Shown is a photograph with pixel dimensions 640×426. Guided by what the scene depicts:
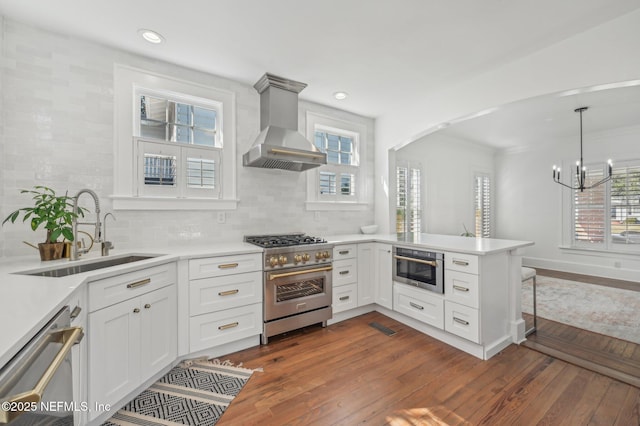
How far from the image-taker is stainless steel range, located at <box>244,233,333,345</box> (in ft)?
8.74

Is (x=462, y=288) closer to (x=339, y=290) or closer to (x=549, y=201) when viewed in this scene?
(x=339, y=290)

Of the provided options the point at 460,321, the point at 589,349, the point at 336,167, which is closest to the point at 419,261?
the point at 460,321

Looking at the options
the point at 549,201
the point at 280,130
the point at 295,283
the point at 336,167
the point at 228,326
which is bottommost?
the point at 228,326

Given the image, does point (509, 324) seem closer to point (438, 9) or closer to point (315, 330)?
point (315, 330)

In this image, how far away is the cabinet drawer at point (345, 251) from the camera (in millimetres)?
3161

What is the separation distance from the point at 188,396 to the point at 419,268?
2379 millimetres

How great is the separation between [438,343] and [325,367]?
124cm

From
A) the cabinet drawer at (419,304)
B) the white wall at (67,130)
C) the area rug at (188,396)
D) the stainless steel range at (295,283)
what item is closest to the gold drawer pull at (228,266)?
the stainless steel range at (295,283)

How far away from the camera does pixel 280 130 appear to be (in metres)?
3.12

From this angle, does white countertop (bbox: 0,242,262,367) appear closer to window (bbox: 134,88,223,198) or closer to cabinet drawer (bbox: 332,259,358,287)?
window (bbox: 134,88,223,198)

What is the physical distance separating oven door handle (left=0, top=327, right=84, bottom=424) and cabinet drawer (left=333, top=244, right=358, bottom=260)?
242cm

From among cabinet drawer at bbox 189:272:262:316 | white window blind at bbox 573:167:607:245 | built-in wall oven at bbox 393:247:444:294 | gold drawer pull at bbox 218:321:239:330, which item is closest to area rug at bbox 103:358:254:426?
gold drawer pull at bbox 218:321:239:330

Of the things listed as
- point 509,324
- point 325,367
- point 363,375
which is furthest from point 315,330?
point 509,324

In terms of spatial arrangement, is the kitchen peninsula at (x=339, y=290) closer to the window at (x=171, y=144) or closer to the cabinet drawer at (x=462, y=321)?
the cabinet drawer at (x=462, y=321)
